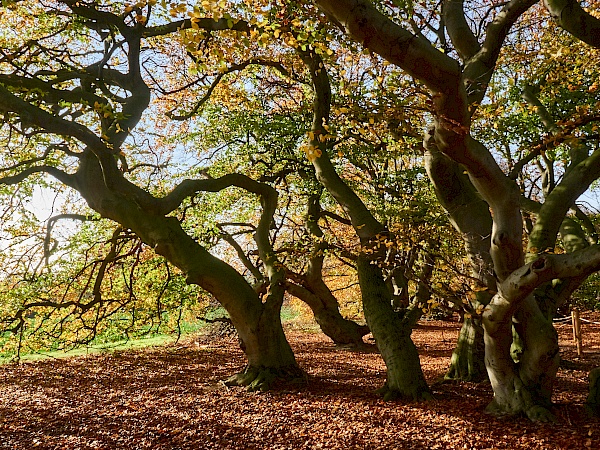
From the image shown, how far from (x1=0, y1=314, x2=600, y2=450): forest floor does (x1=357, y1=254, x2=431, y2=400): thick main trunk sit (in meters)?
0.30

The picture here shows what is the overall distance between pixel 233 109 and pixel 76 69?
340cm

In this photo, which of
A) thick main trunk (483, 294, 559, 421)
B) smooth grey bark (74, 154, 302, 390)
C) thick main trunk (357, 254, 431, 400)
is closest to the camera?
thick main trunk (483, 294, 559, 421)

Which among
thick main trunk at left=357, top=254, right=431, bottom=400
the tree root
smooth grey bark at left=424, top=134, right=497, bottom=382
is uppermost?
smooth grey bark at left=424, top=134, right=497, bottom=382

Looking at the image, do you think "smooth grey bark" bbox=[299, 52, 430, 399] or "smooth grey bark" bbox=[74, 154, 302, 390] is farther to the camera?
"smooth grey bark" bbox=[74, 154, 302, 390]

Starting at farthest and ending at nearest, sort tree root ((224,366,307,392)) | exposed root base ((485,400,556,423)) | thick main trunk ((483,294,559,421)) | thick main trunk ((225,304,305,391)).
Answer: thick main trunk ((225,304,305,391)), tree root ((224,366,307,392)), thick main trunk ((483,294,559,421)), exposed root base ((485,400,556,423))

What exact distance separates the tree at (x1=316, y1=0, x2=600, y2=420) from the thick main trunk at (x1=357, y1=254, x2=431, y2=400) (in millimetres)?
1332

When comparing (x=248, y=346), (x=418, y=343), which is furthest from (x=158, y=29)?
(x=418, y=343)

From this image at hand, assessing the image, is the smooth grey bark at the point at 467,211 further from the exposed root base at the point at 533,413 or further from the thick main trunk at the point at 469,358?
the thick main trunk at the point at 469,358

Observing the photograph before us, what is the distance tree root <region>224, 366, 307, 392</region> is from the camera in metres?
8.30

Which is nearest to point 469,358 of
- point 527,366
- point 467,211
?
point 527,366

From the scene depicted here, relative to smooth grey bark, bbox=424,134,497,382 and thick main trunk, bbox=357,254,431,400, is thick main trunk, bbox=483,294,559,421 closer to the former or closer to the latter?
smooth grey bark, bbox=424,134,497,382

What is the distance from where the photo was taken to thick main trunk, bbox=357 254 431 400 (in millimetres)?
7367

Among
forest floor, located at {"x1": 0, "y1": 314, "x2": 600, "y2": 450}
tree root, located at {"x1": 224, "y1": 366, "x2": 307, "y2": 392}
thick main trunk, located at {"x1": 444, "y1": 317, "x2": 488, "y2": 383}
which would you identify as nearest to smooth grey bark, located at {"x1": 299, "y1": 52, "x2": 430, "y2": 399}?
forest floor, located at {"x1": 0, "y1": 314, "x2": 600, "y2": 450}

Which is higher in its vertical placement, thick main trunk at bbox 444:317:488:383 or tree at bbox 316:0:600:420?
tree at bbox 316:0:600:420
